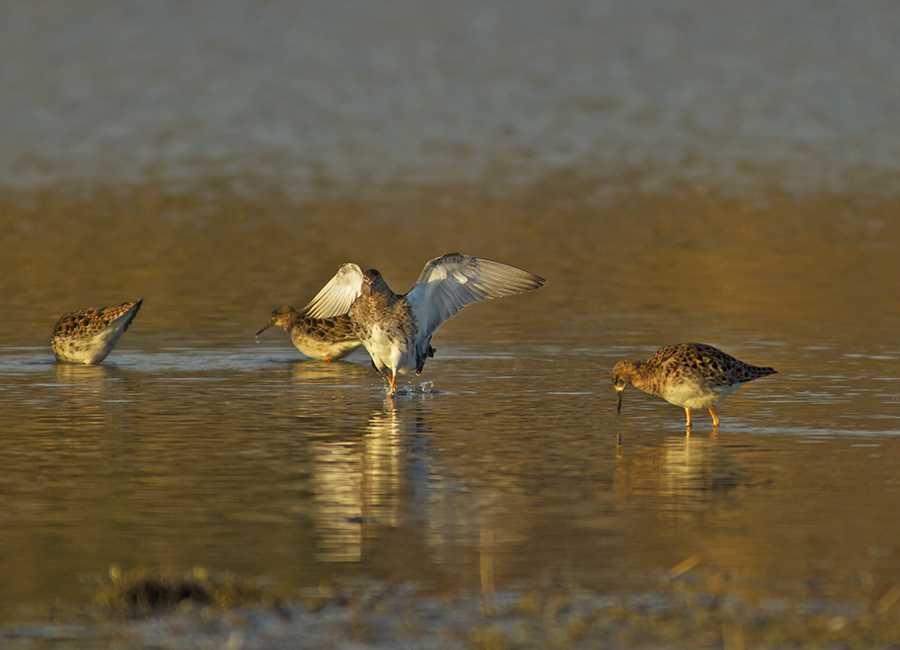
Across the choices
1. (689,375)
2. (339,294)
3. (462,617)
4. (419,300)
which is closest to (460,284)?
(419,300)

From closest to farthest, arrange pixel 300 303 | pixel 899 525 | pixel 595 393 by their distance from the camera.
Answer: pixel 899 525 < pixel 595 393 < pixel 300 303

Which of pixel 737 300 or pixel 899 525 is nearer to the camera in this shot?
pixel 899 525

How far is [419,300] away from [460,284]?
1.66ft

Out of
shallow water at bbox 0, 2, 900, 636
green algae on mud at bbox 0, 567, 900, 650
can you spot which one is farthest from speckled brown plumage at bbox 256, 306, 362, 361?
green algae on mud at bbox 0, 567, 900, 650

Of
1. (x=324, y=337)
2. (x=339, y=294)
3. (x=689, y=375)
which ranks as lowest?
(x=689, y=375)

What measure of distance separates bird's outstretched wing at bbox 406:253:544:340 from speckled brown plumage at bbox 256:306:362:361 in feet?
7.60

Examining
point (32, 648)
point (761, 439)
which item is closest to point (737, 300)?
point (761, 439)

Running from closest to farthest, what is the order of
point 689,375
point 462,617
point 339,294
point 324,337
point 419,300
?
point 462,617
point 689,375
point 419,300
point 339,294
point 324,337

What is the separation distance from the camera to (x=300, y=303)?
25703 millimetres

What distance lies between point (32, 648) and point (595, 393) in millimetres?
9742

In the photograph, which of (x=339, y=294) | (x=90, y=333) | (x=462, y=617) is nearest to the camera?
(x=462, y=617)

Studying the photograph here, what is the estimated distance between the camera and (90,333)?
19.4 meters

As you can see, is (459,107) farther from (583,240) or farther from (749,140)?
(583,240)

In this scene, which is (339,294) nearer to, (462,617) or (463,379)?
(463,379)
